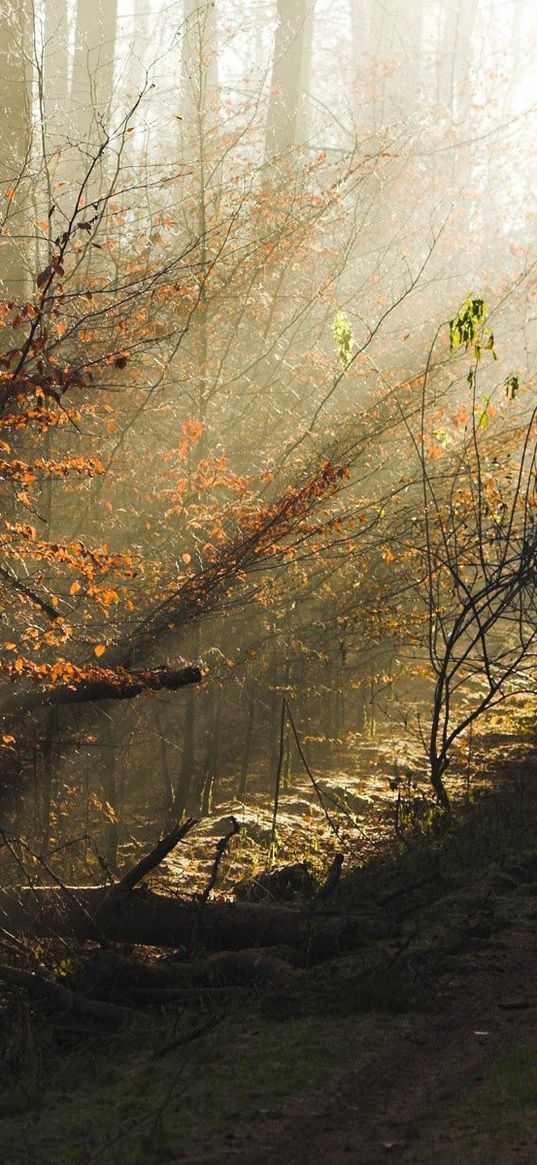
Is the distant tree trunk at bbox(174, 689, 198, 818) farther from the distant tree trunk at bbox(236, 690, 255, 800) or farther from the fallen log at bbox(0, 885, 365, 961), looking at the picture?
the fallen log at bbox(0, 885, 365, 961)

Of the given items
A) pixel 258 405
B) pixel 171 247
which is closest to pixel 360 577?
pixel 258 405

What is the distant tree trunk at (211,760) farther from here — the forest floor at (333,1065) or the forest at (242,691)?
the forest floor at (333,1065)

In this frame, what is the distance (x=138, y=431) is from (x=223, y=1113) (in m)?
8.22

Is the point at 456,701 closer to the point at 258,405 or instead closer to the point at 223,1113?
the point at 258,405

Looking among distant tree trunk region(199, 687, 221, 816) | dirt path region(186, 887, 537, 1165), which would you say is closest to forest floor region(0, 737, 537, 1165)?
dirt path region(186, 887, 537, 1165)

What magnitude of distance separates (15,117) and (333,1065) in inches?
403

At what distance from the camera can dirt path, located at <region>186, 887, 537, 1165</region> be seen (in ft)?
12.4

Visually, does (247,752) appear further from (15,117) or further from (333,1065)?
(333,1065)

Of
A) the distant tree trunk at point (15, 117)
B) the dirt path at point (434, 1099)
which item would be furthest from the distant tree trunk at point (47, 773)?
the dirt path at point (434, 1099)

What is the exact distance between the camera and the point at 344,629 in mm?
12008

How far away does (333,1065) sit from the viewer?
4.66 metres

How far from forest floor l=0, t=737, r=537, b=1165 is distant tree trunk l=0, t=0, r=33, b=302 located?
7.43m

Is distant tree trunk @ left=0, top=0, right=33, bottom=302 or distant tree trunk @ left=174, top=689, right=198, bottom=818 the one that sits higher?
distant tree trunk @ left=0, top=0, right=33, bottom=302

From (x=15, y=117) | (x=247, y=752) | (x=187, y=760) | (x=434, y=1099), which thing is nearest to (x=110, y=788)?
(x=187, y=760)
